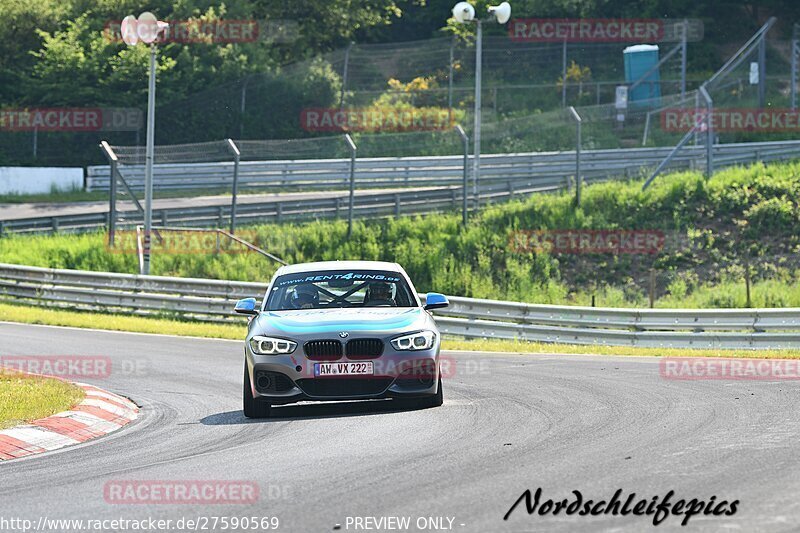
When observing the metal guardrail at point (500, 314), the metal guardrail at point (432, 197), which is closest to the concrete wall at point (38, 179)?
the metal guardrail at point (432, 197)

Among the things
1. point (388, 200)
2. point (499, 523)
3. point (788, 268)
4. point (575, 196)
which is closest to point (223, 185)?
point (388, 200)

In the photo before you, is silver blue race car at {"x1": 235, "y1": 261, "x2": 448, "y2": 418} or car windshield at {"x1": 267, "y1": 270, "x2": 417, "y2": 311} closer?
silver blue race car at {"x1": 235, "y1": 261, "x2": 448, "y2": 418}

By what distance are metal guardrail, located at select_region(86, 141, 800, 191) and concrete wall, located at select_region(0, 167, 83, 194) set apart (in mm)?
558

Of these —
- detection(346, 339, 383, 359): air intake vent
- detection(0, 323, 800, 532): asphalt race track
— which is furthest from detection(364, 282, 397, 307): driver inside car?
detection(346, 339, 383, 359): air intake vent

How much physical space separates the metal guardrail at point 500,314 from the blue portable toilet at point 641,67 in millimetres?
25334

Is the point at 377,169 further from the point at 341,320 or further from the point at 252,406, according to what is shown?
the point at 252,406

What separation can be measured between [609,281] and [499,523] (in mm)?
23153

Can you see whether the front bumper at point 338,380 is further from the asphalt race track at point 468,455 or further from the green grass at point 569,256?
the green grass at point 569,256

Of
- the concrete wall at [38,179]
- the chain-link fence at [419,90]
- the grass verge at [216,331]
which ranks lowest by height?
the grass verge at [216,331]

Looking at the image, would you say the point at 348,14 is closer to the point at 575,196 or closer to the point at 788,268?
the point at 575,196

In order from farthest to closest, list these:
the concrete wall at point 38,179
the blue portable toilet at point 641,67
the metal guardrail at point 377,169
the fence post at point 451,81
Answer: the blue portable toilet at point 641,67, the fence post at point 451,81, the concrete wall at point 38,179, the metal guardrail at point 377,169

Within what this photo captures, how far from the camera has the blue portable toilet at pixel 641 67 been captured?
48.0 meters

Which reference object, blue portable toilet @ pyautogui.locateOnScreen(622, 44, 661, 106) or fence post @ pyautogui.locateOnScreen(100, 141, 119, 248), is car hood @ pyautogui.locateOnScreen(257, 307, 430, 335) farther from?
blue portable toilet @ pyautogui.locateOnScreen(622, 44, 661, 106)

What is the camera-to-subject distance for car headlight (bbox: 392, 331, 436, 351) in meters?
11.5
